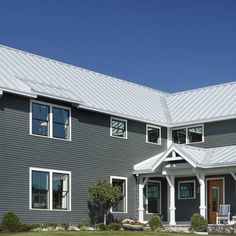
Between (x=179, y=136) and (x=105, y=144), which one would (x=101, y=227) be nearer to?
(x=105, y=144)

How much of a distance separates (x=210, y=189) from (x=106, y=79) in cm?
881

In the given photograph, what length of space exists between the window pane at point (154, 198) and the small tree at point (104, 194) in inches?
179

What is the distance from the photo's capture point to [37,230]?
27.2 metres

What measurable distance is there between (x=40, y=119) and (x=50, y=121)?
58cm

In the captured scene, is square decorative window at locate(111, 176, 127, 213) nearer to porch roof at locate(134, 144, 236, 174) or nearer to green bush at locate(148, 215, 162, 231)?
porch roof at locate(134, 144, 236, 174)

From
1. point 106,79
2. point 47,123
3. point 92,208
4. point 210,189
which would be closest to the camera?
point 47,123

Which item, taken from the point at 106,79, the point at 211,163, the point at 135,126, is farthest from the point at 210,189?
the point at 106,79

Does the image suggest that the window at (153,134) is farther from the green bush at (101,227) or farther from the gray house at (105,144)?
the green bush at (101,227)

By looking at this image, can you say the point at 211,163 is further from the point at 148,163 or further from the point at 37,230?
the point at 37,230

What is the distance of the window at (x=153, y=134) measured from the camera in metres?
36.3

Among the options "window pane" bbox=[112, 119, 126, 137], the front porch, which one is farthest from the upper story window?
"window pane" bbox=[112, 119, 126, 137]

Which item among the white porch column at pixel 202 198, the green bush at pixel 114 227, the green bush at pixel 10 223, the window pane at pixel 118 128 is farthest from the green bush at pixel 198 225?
the green bush at pixel 10 223

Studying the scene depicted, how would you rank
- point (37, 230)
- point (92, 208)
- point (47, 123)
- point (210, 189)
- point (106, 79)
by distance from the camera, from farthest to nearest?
point (106, 79), point (210, 189), point (92, 208), point (47, 123), point (37, 230)

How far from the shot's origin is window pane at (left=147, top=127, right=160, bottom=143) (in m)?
36.5
